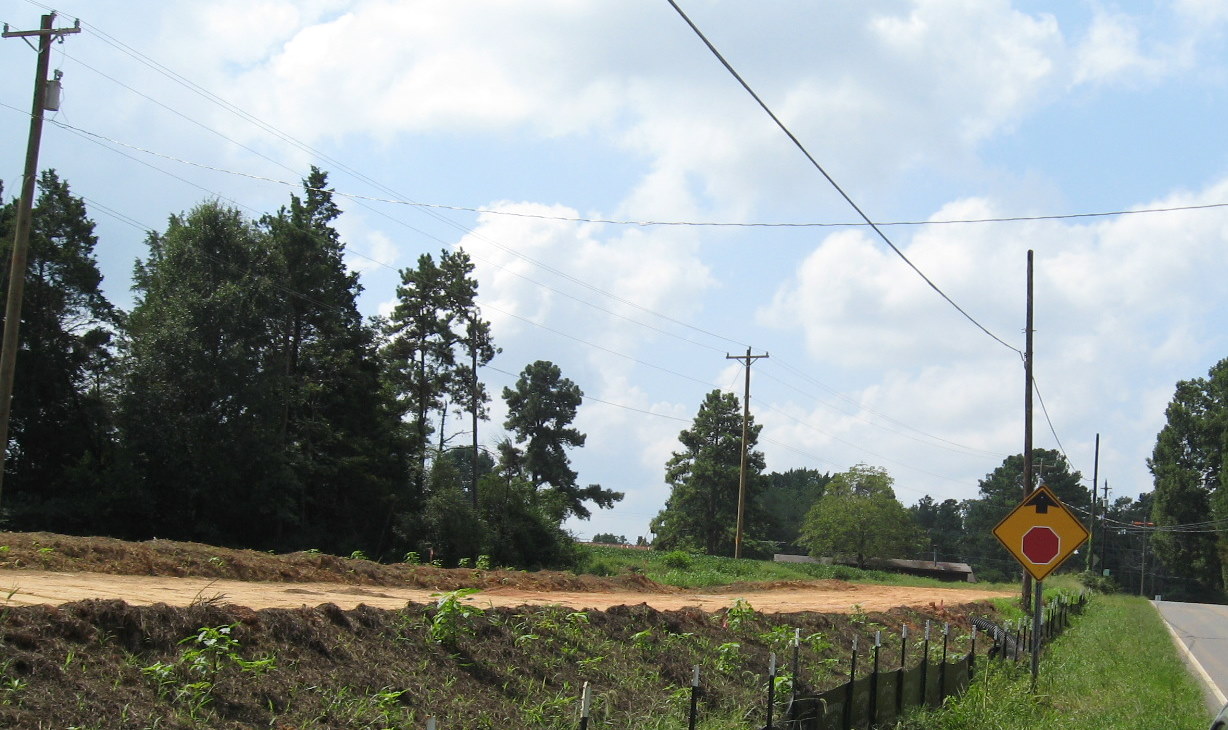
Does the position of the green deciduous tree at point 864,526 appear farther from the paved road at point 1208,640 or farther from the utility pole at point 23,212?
the utility pole at point 23,212

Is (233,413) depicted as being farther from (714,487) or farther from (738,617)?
(714,487)

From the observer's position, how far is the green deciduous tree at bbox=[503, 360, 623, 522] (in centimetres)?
8888

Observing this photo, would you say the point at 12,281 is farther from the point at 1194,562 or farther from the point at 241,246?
the point at 1194,562

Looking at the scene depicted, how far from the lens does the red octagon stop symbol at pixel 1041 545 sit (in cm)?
1527

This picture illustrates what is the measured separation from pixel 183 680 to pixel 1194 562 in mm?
99546

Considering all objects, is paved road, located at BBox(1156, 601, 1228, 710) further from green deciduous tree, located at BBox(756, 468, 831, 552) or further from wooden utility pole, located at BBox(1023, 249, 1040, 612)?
green deciduous tree, located at BBox(756, 468, 831, 552)

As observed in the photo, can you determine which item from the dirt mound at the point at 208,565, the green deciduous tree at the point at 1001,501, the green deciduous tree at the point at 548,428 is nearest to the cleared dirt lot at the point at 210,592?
the dirt mound at the point at 208,565

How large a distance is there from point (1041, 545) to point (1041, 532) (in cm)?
19

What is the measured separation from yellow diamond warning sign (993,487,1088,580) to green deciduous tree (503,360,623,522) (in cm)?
7350

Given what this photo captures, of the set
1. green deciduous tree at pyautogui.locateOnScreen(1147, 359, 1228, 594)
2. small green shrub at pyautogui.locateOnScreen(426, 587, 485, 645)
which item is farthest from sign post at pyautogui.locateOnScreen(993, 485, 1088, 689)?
green deciduous tree at pyautogui.locateOnScreen(1147, 359, 1228, 594)

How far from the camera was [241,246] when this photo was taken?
147 feet

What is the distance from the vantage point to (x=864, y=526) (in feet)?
308

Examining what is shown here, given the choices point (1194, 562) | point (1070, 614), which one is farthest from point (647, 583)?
point (1194, 562)

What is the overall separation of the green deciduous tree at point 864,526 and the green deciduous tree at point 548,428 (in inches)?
777
